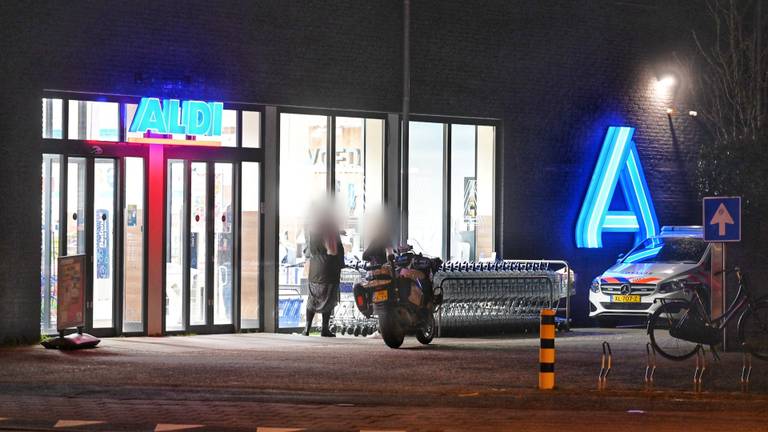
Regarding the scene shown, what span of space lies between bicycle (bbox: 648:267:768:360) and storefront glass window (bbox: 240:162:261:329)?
771 centimetres

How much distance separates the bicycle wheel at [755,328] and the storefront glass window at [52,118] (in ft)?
34.9

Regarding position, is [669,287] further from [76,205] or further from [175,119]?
[76,205]

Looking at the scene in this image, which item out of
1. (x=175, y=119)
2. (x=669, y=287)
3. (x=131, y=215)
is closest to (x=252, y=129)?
(x=175, y=119)

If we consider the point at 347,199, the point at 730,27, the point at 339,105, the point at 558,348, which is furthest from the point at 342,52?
the point at 730,27

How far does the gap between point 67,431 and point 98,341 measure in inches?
331

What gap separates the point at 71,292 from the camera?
18.8 meters

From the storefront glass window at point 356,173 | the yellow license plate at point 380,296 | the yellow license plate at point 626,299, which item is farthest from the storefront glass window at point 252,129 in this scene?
the yellow license plate at point 626,299

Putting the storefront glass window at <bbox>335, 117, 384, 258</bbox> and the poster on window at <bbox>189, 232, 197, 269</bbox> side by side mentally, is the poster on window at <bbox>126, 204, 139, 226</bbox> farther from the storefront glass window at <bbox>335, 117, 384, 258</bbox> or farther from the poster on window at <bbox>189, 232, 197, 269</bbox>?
the storefront glass window at <bbox>335, 117, 384, 258</bbox>

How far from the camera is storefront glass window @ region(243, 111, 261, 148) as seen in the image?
22.1 meters

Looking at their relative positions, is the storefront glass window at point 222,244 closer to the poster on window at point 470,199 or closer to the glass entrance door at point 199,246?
the glass entrance door at point 199,246

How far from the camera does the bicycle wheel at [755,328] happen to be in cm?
1686

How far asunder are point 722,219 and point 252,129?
27.5ft

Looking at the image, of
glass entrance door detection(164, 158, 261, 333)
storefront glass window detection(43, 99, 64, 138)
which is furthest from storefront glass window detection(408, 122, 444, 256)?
storefront glass window detection(43, 99, 64, 138)

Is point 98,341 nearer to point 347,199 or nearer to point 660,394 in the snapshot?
point 347,199
